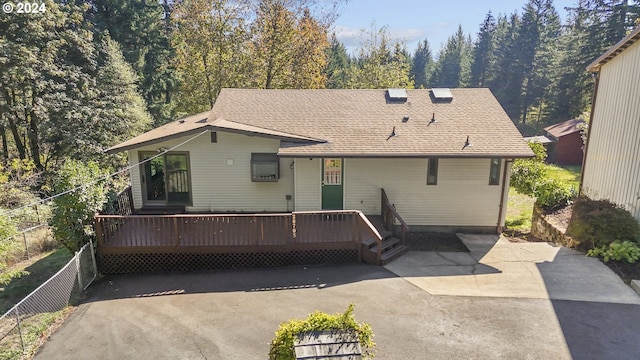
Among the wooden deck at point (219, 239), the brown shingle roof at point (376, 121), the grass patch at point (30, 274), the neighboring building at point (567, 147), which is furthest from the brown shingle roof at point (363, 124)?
the neighboring building at point (567, 147)

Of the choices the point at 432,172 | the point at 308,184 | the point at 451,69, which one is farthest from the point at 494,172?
the point at 451,69

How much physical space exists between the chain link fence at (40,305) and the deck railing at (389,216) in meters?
7.69

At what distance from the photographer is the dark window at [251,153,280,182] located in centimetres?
1172

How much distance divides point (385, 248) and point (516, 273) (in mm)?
3078

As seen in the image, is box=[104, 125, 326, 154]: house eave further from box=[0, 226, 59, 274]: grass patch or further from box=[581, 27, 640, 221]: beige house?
box=[581, 27, 640, 221]: beige house

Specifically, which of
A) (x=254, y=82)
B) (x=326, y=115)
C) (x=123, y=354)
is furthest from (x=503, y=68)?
(x=123, y=354)

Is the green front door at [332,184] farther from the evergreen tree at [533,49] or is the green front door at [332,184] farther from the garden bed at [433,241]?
the evergreen tree at [533,49]

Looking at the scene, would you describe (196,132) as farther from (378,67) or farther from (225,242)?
(378,67)

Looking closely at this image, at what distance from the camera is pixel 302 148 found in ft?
36.7

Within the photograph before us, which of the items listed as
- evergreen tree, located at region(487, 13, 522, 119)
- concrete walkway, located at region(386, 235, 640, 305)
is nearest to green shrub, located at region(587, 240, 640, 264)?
concrete walkway, located at region(386, 235, 640, 305)

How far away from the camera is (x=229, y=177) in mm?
11945

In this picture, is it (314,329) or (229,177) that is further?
(229,177)

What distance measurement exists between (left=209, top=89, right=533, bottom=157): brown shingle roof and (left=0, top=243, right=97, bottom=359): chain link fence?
565 centimetres

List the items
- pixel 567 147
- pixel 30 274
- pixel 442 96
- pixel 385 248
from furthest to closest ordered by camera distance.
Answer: pixel 567 147
pixel 442 96
pixel 385 248
pixel 30 274
